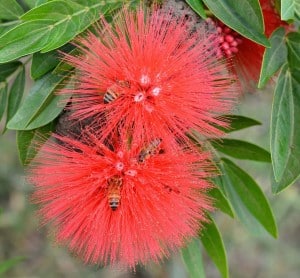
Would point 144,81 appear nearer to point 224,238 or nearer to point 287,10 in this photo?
point 287,10

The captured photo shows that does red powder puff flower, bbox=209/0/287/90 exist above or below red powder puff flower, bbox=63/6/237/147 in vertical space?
above

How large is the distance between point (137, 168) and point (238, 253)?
12.2ft

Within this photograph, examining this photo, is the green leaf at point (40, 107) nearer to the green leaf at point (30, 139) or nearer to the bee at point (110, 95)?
the green leaf at point (30, 139)

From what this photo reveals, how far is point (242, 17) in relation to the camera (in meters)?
1.87

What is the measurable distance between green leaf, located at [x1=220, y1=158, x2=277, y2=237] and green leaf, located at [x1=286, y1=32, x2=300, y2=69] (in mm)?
480

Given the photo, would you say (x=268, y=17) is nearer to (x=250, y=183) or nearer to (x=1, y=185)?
(x=250, y=183)

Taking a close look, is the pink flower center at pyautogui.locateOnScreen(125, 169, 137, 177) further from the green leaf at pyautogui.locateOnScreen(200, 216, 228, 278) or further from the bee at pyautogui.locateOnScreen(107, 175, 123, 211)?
the green leaf at pyautogui.locateOnScreen(200, 216, 228, 278)

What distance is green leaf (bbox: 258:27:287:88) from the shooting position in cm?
194

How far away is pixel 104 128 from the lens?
5.85 feet

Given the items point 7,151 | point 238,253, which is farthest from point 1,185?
point 238,253

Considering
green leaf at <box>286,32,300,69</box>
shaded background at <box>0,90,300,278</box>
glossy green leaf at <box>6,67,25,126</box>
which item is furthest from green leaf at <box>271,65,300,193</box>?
shaded background at <box>0,90,300,278</box>

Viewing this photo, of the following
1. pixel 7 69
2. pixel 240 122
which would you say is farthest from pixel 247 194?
pixel 7 69

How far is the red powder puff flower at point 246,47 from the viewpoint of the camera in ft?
6.67

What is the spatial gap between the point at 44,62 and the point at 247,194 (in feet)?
3.04
